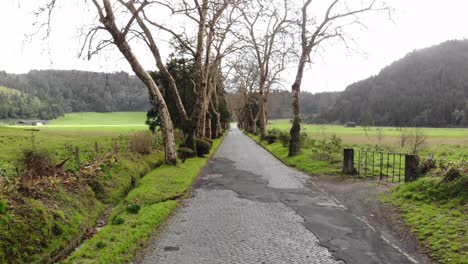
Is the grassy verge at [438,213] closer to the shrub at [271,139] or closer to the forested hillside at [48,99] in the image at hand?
the shrub at [271,139]

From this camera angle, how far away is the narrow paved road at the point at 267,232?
20.7ft

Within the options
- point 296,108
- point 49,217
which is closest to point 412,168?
point 49,217

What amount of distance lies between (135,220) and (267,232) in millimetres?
2871

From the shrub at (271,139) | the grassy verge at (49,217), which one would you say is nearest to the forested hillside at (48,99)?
the shrub at (271,139)

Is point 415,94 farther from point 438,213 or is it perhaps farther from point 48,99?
point 48,99

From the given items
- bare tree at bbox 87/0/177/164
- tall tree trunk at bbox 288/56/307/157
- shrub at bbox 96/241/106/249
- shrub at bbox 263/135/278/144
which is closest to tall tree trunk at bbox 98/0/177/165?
bare tree at bbox 87/0/177/164

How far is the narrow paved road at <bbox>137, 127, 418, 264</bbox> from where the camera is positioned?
20.7 ft

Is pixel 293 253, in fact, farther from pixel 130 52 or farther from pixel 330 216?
pixel 130 52

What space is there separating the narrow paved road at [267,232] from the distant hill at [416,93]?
103846 mm

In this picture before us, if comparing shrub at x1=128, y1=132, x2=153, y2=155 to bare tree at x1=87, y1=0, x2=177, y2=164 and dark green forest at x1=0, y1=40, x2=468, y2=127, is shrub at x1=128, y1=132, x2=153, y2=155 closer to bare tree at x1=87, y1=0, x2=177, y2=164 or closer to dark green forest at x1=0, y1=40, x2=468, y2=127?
bare tree at x1=87, y1=0, x2=177, y2=164

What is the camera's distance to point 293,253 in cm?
645

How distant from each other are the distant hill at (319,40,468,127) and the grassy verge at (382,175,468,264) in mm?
102898

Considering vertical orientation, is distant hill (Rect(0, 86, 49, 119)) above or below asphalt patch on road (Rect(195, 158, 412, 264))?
above

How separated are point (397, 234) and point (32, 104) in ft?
527
